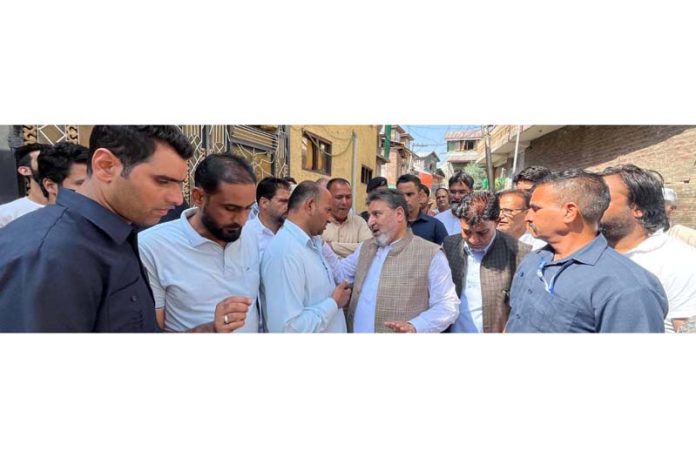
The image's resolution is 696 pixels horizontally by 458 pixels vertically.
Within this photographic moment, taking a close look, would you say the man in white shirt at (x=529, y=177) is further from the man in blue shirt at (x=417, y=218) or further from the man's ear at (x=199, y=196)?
the man's ear at (x=199, y=196)

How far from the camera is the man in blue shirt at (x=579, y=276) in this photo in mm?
1342

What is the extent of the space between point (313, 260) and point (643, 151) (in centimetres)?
148

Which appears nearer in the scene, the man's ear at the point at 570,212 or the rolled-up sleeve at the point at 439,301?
the man's ear at the point at 570,212

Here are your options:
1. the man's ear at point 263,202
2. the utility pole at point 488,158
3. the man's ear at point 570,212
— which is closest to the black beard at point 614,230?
the man's ear at point 570,212

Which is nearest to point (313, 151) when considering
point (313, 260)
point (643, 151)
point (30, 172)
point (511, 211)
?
point (313, 260)

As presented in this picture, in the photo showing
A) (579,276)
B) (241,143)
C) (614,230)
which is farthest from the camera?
(241,143)

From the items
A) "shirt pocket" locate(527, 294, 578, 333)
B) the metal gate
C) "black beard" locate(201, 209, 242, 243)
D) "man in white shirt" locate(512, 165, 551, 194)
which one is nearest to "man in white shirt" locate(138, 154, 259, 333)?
"black beard" locate(201, 209, 242, 243)

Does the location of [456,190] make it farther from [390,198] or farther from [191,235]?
[191,235]

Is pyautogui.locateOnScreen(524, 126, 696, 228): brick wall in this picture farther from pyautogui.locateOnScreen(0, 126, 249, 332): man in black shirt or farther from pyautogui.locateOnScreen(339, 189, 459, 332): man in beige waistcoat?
pyautogui.locateOnScreen(0, 126, 249, 332): man in black shirt

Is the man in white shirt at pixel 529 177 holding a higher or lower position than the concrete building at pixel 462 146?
lower

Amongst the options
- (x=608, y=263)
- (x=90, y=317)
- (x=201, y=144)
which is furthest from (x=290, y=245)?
(x=608, y=263)

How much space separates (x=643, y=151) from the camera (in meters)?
1.62

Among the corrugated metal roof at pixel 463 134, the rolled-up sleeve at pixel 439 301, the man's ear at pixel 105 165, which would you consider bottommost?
the rolled-up sleeve at pixel 439 301

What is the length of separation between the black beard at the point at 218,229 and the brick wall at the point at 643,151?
→ 139 cm
